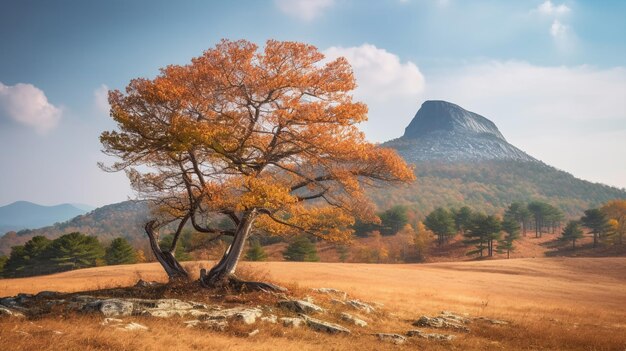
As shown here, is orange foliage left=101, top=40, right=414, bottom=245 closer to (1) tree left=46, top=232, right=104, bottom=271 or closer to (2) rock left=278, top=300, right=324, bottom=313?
(2) rock left=278, top=300, right=324, bottom=313

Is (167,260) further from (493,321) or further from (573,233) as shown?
(573,233)

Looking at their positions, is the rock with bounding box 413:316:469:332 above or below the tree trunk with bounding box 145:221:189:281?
below

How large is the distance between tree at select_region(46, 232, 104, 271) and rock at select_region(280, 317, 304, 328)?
68.3 meters

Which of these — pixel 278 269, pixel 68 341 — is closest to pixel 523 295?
pixel 278 269

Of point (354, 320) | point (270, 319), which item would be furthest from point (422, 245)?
point (270, 319)

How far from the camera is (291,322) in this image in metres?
14.1

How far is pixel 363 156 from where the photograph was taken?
17.0 m

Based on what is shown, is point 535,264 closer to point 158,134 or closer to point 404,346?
point 404,346

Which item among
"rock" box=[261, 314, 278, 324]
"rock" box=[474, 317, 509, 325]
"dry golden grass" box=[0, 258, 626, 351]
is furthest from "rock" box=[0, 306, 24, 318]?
"rock" box=[474, 317, 509, 325]

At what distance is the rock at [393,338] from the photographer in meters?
13.1

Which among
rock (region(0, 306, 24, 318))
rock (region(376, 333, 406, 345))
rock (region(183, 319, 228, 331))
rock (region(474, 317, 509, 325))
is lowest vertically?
rock (region(474, 317, 509, 325))

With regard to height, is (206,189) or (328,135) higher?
(328,135)

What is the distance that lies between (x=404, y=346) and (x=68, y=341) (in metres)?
9.60

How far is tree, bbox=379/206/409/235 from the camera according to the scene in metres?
107
